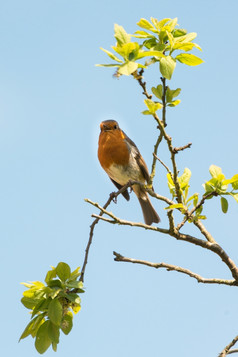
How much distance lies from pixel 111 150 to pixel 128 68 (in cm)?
465

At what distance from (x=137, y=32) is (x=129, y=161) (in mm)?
4377

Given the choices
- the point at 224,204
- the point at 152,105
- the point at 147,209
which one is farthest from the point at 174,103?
the point at 147,209

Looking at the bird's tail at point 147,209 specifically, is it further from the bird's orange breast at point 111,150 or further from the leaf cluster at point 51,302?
the leaf cluster at point 51,302

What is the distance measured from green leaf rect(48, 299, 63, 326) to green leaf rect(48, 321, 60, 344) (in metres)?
0.14

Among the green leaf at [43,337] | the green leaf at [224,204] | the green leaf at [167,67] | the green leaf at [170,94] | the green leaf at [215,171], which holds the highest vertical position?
the green leaf at [170,94]

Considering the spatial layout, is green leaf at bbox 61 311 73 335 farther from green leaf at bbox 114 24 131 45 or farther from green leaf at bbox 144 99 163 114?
green leaf at bbox 114 24 131 45

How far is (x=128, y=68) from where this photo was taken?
2.33 metres

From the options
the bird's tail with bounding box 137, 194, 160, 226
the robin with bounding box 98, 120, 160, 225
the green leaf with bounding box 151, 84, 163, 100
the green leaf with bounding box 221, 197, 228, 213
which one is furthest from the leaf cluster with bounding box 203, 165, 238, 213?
the bird's tail with bounding box 137, 194, 160, 226

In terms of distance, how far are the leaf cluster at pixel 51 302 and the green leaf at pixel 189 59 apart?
1293 millimetres

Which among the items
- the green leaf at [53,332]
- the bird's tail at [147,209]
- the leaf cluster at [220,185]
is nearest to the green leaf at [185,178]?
the leaf cluster at [220,185]

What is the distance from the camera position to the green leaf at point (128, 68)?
2.30 m

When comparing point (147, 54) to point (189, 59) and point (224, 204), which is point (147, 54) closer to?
point (189, 59)

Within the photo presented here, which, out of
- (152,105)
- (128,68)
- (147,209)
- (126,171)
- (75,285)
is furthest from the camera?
(147,209)

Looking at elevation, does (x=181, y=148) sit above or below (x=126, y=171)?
below
